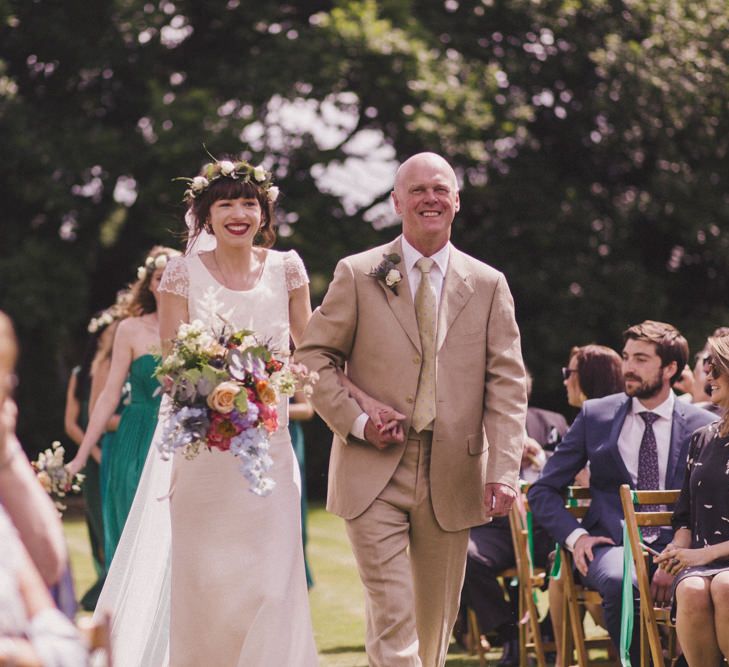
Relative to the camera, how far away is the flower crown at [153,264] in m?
8.60

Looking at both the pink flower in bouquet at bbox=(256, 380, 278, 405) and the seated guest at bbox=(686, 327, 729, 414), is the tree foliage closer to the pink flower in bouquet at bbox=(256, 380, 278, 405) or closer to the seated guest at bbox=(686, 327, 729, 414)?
the seated guest at bbox=(686, 327, 729, 414)

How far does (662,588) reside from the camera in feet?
22.5

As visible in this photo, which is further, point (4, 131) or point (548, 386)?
point (548, 386)

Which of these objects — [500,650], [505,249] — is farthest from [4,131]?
[500,650]

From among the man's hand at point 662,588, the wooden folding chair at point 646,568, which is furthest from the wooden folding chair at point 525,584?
the man's hand at point 662,588

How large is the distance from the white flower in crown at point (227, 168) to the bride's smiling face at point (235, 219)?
5.3 inches

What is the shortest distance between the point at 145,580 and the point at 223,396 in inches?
84.0

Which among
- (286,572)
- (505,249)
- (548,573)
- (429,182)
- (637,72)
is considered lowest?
(505,249)

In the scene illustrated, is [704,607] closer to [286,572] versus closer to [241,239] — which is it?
[286,572]

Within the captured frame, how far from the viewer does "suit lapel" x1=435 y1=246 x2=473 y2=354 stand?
20.2 ft

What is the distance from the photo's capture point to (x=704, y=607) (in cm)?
614

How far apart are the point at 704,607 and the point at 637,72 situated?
16.6 meters

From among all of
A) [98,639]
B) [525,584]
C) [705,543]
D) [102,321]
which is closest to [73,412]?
[102,321]

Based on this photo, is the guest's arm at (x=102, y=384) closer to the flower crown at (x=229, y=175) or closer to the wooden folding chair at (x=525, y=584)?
the wooden folding chair at (x=525, y=584)
